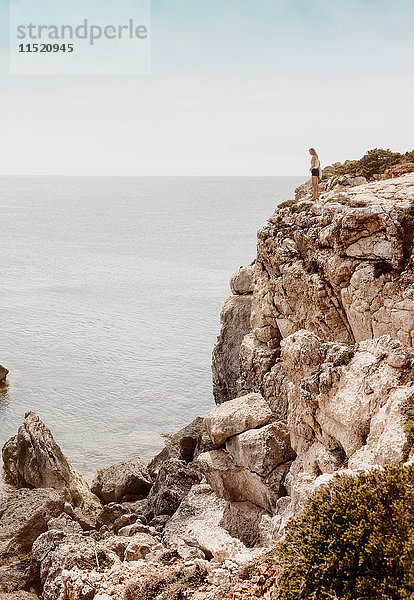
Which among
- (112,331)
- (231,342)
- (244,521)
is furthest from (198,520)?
(112,331)

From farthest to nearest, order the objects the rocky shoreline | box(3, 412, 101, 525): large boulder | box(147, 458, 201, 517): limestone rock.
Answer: box(3, 412, 101, 525): large boulder → box(147, 458, 201, 517): limestone rock → the rocky shoreline

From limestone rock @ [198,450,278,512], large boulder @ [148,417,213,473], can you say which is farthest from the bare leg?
large boulder @ [148,417,213,473]

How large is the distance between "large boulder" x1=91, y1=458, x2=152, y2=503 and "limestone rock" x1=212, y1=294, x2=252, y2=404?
22.6ft

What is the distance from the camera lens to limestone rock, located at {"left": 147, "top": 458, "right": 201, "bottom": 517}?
2320cm

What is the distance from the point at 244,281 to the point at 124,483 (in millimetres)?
12341

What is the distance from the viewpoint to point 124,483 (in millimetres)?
27266

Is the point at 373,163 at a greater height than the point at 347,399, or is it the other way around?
→ the point at 373,163

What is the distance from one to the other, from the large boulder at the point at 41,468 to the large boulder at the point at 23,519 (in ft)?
10.5

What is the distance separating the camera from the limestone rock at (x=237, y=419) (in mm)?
20375

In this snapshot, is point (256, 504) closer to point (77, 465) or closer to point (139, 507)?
point (139, 507)

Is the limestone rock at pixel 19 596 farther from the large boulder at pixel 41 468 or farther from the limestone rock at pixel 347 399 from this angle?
the large boulder at pixel 41 468

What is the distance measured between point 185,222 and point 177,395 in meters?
109

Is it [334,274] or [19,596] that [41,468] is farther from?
[334,274]

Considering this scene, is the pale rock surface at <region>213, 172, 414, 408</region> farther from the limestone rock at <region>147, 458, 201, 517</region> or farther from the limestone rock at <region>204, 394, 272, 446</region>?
the limestone rock at <region>147, 458, 201, 517</region>
